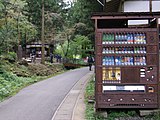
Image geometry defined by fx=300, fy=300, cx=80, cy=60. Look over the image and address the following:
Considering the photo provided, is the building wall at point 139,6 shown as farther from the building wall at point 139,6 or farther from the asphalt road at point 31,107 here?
the asphalt road at point 31,107

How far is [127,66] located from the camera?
9.66 m

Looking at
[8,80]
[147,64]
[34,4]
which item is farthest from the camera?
[34,4]

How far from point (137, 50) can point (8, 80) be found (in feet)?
49.8

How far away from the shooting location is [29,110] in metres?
11.9

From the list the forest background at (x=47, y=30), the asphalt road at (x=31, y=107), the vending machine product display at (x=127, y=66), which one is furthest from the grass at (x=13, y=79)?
the vending machine product display at (x=127, y=66)

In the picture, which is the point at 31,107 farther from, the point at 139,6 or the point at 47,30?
the point at 47,30

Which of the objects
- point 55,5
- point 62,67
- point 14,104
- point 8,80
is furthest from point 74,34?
point 14,104

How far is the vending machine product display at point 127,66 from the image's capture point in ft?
31.7

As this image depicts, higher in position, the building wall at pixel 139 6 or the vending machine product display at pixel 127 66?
the building wall at pixel 139 6

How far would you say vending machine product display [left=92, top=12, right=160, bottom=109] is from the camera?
967cm

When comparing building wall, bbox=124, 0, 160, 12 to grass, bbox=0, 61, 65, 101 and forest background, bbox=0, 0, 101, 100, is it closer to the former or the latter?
grass, bbox=0, 61, 65, 101

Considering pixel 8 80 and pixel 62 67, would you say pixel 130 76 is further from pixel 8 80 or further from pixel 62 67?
pixel 62 67

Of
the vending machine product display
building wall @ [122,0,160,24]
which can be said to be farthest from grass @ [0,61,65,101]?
building wall @ [122,0,160,24]

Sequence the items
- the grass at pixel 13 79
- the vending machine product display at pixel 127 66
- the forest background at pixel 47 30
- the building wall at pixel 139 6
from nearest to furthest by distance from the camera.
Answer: the vending machine product display at pixel 127 66, the building wall at pixel 139 6, the grass at pixel 13 79, the forest background at pixel 47 30
